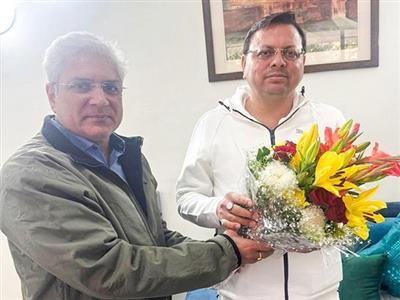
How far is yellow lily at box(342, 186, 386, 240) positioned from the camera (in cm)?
85

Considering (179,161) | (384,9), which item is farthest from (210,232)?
(384,9)

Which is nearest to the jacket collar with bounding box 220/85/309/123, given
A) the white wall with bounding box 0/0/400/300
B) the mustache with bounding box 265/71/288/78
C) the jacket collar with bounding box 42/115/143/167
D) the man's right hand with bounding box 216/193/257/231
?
the mustache with bounding box 265/71/288/78

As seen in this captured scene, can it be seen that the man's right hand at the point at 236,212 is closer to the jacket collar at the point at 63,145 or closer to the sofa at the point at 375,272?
the jacket collar at the point at 63,145

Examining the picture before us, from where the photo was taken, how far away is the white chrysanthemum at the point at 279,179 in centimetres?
83

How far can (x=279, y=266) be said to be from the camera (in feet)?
3.81

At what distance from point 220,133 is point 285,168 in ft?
1.48

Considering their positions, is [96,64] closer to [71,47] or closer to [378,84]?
[71,47]

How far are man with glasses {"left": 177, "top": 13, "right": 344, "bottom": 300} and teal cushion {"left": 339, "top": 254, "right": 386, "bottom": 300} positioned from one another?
0.74 metres

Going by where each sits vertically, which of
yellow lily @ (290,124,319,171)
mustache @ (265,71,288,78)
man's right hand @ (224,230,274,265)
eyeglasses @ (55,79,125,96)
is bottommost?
man's right hand @ (224,230,274,265)

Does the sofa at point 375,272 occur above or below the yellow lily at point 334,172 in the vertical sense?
below

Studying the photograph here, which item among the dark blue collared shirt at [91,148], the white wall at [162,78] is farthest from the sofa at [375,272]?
the dark blue collared shirt at [91,148]

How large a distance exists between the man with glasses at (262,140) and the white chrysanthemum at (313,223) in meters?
0.29

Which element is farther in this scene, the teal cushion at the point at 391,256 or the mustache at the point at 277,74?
the teal cushion at the point at 391,256

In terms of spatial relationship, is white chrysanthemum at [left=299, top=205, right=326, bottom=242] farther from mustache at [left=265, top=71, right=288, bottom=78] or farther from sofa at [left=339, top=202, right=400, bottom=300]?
sofa at [left=339, top=202, right=400, bottom=300]
